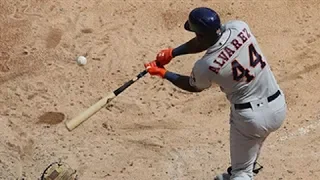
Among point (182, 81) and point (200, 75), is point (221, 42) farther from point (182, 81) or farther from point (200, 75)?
point (182, 81)

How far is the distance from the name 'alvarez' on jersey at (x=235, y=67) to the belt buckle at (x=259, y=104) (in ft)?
0.13

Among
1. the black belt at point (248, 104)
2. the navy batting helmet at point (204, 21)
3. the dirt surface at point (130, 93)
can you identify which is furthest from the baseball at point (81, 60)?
the navy batting helmet at point (204, 21)

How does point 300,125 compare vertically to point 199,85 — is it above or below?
below

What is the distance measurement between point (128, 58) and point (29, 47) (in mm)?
1343

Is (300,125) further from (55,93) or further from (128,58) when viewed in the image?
(55,93)

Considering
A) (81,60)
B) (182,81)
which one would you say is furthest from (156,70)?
(81,60)

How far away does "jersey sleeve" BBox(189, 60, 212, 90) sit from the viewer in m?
6.26

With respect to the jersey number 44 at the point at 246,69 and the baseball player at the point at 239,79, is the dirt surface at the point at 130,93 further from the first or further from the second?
the jersey number 44 at the point at 246,69

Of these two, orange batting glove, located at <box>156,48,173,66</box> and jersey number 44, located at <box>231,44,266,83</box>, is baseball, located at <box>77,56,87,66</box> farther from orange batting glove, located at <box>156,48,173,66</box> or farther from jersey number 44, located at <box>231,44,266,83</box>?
jersey number 44, located at <box>231,44,266,83</box>

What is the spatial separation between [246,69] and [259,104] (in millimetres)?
433

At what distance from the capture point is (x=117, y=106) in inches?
335

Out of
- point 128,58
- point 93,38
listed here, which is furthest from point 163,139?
point 93,38

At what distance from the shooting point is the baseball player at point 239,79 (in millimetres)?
6195

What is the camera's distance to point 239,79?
630 cm
